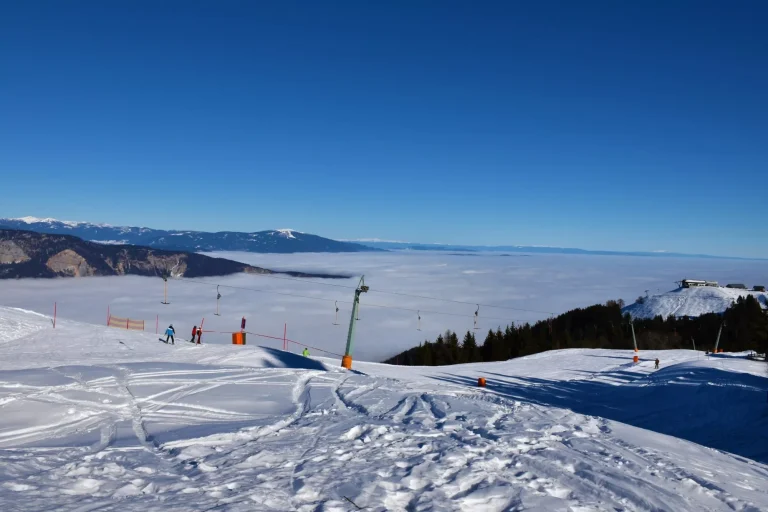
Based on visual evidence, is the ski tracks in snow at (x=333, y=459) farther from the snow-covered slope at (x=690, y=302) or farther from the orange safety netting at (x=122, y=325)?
the snow-covered slope at (x=690, y=302)

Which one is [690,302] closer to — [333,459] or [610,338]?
[610,338]

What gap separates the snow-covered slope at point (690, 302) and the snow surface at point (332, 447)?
4949 inches

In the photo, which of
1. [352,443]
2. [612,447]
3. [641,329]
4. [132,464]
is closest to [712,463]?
[612,447]

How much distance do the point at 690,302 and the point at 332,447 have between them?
15076 cm

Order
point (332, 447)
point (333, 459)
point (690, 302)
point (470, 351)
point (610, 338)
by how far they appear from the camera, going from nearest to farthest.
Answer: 1. point (333, 459)
2. point (332, 447)
3. point (470, 351)
4. point (610, 338)
5. point (690, 302)

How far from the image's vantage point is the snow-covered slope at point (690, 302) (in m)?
125

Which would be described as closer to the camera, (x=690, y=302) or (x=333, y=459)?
(x=333, y=459)

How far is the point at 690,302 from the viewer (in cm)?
13175

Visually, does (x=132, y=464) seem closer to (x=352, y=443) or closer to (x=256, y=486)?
(x=256, y=486)

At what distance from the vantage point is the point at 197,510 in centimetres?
609

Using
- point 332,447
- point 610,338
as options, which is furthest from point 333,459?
point 610,338

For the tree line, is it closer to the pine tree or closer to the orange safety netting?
the pine tree

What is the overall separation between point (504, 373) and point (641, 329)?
84.2m

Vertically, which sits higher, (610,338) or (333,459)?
(333,459)
